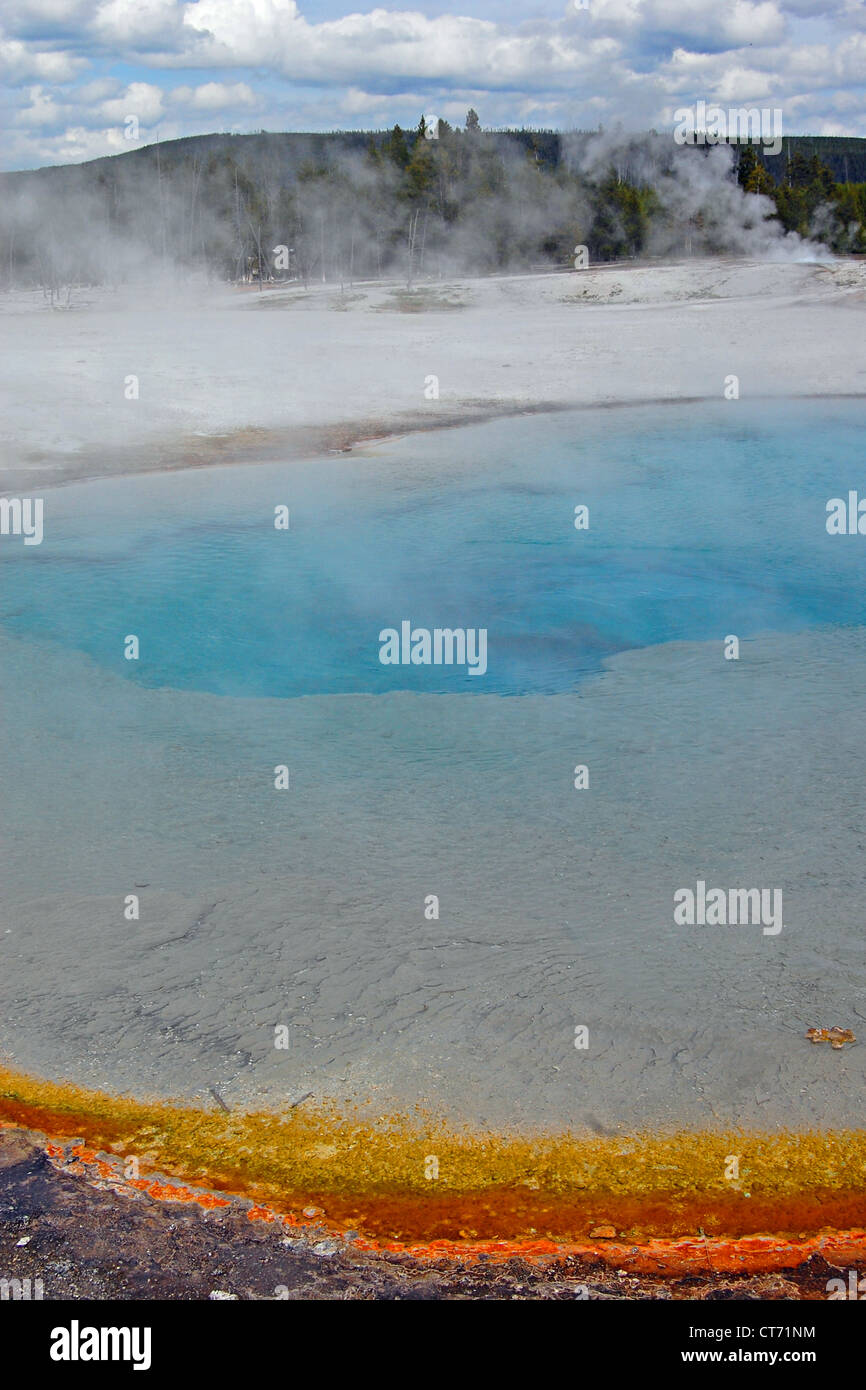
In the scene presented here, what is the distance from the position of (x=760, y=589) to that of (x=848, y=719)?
2.03 metres

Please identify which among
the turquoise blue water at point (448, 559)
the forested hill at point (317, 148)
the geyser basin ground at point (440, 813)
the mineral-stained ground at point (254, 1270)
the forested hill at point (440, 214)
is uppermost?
the forested hill at point (317, 148)

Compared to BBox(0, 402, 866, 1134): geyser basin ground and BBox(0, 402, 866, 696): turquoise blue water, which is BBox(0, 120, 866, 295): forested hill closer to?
BBox(0, 402, 866, 696): turquoise blue water

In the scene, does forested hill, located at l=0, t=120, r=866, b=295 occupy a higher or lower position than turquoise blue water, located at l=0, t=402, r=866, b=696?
higher

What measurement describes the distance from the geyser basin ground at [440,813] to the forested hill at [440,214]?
60.6ft

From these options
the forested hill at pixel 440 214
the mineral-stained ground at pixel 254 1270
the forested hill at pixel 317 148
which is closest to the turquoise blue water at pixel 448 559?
the mineral-stained ground at pixel 254 1270

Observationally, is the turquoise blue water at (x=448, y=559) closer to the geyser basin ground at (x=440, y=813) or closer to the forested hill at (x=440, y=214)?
the geyser basin ground at (x=440, y=813)

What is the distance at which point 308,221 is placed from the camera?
103 feet

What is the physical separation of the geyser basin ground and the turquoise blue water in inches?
1.4

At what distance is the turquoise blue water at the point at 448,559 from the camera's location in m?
6.25

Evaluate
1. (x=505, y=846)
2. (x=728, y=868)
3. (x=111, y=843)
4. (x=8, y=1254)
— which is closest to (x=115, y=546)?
(x=111, y=843)

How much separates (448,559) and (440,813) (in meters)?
3.28

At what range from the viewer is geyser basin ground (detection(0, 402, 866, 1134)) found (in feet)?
10.7

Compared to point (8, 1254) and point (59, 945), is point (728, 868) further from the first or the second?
point (8, 1254)

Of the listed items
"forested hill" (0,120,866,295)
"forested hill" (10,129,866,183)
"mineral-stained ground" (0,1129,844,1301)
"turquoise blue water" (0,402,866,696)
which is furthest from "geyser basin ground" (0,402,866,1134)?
"forested hill" (10,129,866,183)
